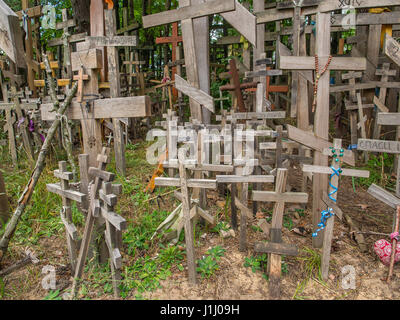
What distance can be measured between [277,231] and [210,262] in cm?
84

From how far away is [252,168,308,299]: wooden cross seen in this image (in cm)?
276

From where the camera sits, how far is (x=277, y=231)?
2.86 m

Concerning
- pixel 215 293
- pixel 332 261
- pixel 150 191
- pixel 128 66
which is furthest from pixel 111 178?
pixel 128 66

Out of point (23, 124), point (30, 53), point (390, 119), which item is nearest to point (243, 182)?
point (390, 119)

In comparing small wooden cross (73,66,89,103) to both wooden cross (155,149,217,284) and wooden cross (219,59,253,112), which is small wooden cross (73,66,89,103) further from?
wooden cross (219,59,253,112)

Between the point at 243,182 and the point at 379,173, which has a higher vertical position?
the point at 243,182

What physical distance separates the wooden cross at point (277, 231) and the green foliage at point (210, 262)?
0.59 m

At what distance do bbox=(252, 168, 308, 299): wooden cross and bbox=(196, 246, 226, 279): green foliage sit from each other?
0.59 meters

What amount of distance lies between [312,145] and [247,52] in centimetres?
372

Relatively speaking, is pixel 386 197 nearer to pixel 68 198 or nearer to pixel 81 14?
pixel 68 198

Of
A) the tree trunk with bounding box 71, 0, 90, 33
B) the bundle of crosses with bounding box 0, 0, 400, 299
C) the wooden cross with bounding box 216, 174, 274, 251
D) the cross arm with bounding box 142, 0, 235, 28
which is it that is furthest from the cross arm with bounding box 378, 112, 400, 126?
the tree trunk with bounding box 71, 0, 90, 33

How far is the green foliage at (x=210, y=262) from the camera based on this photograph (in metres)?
3.10

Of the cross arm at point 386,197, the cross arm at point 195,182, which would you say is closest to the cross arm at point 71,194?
the cross arm at point 195,182

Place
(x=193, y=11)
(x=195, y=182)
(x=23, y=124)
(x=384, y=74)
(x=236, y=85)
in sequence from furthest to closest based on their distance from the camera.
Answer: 1. (x=384, y=74)
2. (x=23, y=124)
3. (x=236, y=85)
4. (x=193, y=11)
5. (x=195, y=182)
